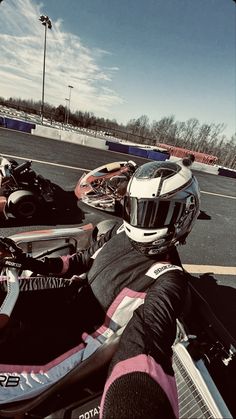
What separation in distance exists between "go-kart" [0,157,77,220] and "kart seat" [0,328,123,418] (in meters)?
3.02

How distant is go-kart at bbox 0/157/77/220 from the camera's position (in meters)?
3.96

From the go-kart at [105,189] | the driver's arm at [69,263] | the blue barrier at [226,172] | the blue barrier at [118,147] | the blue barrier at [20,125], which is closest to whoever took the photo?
the driver's arm at [69,263]

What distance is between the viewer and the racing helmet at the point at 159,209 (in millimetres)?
1645

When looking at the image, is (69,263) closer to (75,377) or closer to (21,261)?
(21,261)

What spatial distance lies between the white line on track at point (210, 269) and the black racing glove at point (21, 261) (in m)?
2.02

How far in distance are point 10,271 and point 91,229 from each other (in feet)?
4.44

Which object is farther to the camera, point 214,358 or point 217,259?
point 217,259

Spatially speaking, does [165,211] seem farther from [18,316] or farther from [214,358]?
[18,316]

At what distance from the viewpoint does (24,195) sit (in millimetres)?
3990

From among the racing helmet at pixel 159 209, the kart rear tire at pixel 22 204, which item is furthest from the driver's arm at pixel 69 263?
the kart rear tire at pixel 22 204

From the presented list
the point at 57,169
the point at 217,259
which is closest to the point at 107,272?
the point at 217,259

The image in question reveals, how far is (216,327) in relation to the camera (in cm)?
169

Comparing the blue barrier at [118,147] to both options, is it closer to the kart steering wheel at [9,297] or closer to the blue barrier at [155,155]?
the blue barrier at [155,155]

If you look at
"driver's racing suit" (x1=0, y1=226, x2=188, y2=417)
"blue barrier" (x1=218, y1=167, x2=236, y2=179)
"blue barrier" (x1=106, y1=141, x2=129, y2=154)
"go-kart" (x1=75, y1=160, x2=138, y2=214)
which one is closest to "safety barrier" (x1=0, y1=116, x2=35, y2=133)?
"blue barrier" (x1=106, y1=141, x2=129, y2=154)
